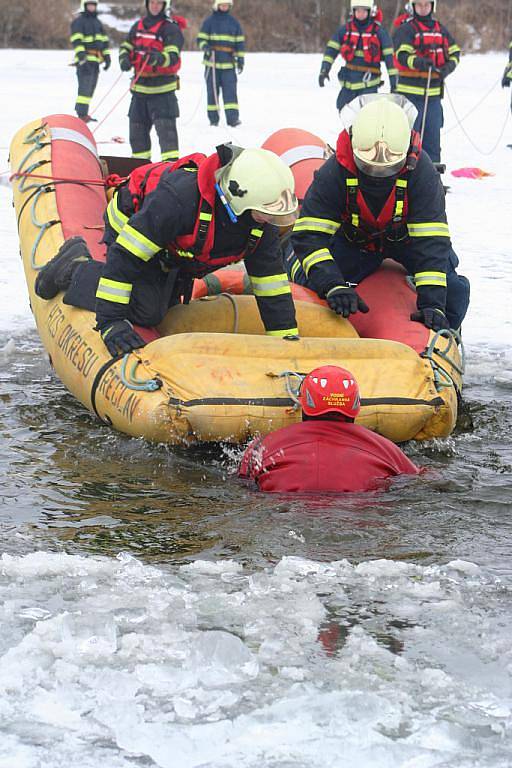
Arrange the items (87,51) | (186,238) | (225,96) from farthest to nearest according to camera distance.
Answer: (225,96), (87,51), (186,238)

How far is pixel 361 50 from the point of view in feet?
39.4

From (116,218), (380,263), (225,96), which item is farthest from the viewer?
(225,96)

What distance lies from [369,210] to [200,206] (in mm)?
1041

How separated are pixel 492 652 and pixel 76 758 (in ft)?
3.96

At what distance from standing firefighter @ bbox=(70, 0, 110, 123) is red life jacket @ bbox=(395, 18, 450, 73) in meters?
3.80

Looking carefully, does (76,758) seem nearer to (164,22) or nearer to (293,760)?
(293,760)

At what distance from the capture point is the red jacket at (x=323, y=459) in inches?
171

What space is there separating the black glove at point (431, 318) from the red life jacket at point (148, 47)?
5704 mm

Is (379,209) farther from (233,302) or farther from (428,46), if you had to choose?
(428,46)

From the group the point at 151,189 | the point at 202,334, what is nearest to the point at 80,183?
the point at 151,189

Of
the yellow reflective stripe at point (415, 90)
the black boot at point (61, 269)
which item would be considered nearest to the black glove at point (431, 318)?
the black boot at point (61, 269)

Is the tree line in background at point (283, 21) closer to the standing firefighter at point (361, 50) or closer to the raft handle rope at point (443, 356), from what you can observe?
the standing firefighter at point (361, 50)

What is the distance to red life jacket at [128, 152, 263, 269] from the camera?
4.94m

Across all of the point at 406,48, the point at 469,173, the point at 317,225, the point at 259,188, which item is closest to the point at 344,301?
the point at 317,225
